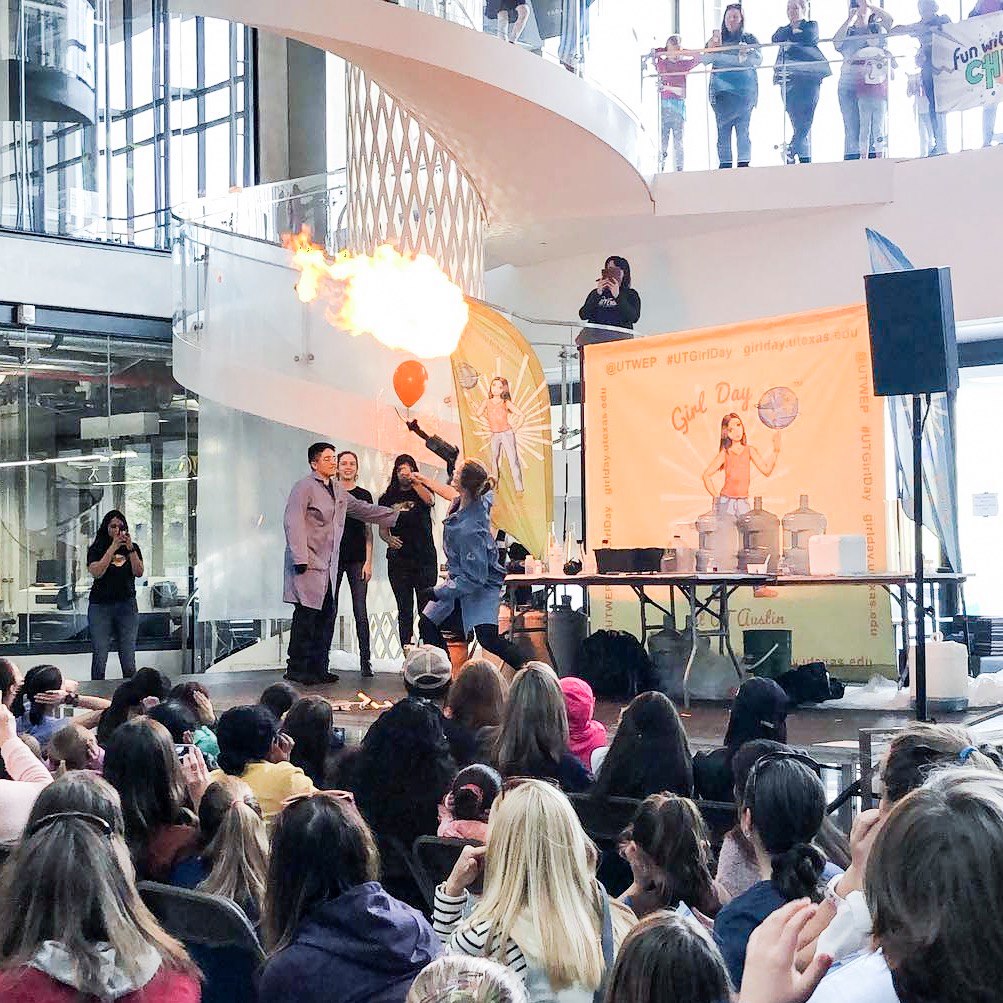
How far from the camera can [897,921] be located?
1.41 meters

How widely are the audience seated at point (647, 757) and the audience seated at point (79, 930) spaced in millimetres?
1854

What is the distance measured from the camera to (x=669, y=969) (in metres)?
1.57

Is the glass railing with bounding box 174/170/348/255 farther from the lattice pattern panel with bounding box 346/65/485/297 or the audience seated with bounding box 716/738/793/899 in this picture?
the audience seated with bounding box 716/738/793/899

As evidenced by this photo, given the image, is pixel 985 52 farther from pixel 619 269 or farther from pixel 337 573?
pixel 337 573

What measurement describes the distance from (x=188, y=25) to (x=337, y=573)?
26.2 ft

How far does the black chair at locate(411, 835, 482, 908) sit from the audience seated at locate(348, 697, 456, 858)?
0.43 m

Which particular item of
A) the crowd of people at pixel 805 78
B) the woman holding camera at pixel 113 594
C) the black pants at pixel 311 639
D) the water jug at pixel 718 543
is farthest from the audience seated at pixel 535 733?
the crowd of people at pixel 805 78

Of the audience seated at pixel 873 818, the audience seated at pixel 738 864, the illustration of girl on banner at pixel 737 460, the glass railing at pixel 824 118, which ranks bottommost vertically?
the audience seated at pixel 738 864

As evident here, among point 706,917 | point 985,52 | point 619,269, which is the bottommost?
point 706,917

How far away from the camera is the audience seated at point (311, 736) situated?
4168 mm

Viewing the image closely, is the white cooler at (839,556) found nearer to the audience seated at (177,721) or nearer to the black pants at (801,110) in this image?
the black pants at (801,110)

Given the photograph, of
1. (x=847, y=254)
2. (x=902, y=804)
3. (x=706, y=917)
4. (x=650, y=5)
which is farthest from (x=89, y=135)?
(x=902, y=804)

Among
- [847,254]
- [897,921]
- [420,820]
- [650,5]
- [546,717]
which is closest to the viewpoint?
[897,921]

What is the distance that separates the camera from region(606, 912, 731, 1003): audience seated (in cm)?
157
